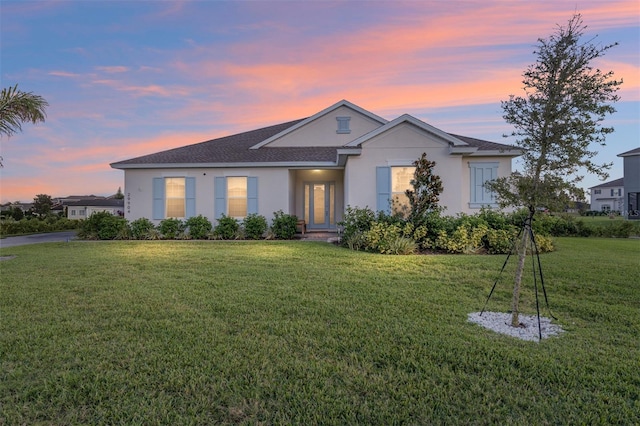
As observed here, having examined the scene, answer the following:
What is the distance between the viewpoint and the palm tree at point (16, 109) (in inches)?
351

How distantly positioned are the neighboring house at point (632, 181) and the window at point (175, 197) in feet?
102

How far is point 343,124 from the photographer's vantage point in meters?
16.8

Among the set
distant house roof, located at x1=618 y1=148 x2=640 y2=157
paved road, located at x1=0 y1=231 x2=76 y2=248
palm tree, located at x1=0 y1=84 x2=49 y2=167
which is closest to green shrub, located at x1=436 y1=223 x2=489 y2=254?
palm tree, located at x1=0 y1=84 x2=49 y2=167

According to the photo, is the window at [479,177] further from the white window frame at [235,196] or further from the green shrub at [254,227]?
the white window frame at [235,196]

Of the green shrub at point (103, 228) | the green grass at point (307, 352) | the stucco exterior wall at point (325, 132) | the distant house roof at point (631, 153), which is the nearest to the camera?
the green grass at point (307, 352)

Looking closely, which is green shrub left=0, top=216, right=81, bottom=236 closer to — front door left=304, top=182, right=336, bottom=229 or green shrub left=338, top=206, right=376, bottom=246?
front door left=304, top=182, right=336, bottom=229

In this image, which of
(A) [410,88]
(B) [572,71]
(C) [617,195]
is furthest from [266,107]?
(C) [617,195]

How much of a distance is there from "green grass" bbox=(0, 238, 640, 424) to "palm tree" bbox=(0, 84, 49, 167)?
188 inches

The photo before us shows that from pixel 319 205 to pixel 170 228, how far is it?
6831 mm

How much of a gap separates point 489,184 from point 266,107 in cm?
1554

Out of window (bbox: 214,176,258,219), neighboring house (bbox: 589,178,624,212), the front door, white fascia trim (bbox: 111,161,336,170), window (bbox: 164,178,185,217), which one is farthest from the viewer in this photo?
neighboring house (bbox: 589,178,624,212)

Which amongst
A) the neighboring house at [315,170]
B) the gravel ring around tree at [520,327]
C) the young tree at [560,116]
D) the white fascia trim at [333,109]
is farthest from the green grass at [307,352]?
the white fascia trim at [333,109]

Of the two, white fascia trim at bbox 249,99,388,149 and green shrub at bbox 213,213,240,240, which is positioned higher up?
white fascia trim at bbox 249,99,388,149

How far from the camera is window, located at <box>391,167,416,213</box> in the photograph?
41.1 ft
